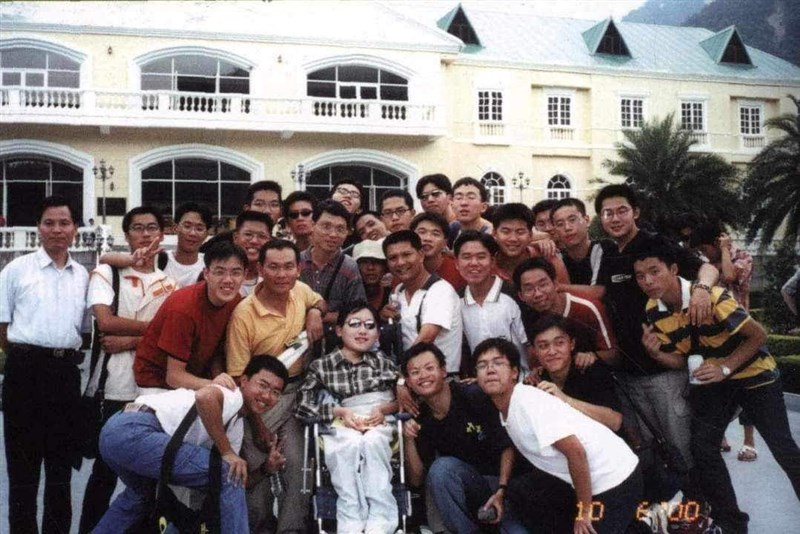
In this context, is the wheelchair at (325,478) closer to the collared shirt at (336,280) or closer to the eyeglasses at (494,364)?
the eyeglasses at (494,364)

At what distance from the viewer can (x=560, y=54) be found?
27906 mm

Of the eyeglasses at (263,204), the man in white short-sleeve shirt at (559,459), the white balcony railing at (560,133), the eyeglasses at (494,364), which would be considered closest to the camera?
the man in white short-sleeve shirt at (559,459)

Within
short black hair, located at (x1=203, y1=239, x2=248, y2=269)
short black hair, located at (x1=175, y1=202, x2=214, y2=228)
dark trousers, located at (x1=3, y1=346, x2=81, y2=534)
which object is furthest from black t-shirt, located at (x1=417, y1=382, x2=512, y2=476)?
dark trousers, located at (x1=3, y1=346, x2=81, y2=534)

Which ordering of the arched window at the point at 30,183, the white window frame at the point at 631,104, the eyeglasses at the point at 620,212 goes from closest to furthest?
1. the eyeglasses at the point at 620,212
2. the arched window at the point at 30,183
3. the white window frame at the point at 631,104

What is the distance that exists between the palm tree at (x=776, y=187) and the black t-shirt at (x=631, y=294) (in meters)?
12.6

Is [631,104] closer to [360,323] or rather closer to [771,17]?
[771,17]

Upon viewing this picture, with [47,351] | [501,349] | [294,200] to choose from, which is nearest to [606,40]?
[294,200]

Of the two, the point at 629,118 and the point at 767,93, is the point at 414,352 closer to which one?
the point at 629,118

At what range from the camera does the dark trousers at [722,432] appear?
429cm

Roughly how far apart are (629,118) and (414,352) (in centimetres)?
2582

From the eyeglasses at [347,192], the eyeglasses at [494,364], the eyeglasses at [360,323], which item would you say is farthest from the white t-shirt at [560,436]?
the eyeglasses at [347,192]

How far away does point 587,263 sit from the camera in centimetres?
512

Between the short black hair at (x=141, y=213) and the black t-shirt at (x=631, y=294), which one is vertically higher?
the short black hair at (x=141, y=213)

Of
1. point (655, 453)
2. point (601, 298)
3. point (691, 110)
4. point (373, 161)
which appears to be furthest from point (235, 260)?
point (691, 110)
